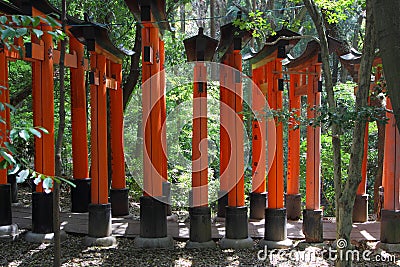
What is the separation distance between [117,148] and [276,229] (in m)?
2.98

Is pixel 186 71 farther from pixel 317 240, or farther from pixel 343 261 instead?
pixel 343 261

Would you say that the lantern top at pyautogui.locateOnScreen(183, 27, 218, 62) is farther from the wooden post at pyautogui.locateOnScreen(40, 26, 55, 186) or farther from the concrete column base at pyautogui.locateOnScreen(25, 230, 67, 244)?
the concrete column base at pyautogui.locateOnScreen(25, 230, 67, 244)

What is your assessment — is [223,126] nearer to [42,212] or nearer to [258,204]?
[258,204]

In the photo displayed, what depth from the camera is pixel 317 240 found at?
19.7 feet

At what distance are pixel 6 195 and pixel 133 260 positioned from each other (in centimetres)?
197

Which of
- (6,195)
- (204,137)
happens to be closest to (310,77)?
(204,137)

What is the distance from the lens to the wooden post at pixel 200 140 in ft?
19.4

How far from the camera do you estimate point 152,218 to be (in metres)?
5.82

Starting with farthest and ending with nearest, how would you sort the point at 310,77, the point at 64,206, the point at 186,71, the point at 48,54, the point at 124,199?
1. the point at 186,71
2. the point at 64,206
3. the point at 124,199
4. the point at 310,77
5. the point at 48,54

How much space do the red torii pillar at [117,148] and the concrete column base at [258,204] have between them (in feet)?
6.69

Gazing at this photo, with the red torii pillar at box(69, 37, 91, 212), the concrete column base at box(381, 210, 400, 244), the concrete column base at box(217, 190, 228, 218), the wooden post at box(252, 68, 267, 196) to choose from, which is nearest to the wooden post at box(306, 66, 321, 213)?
the concrete column base at box(381, 210, 400, 244)

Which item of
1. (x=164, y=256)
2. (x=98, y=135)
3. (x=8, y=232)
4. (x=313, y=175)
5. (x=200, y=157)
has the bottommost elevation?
(x=164, y=256)

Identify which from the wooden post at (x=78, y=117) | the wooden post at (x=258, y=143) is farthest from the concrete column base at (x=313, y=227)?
the wooden post at (x=78, y=117)

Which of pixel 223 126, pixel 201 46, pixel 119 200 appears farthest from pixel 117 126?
pixel 201 46
